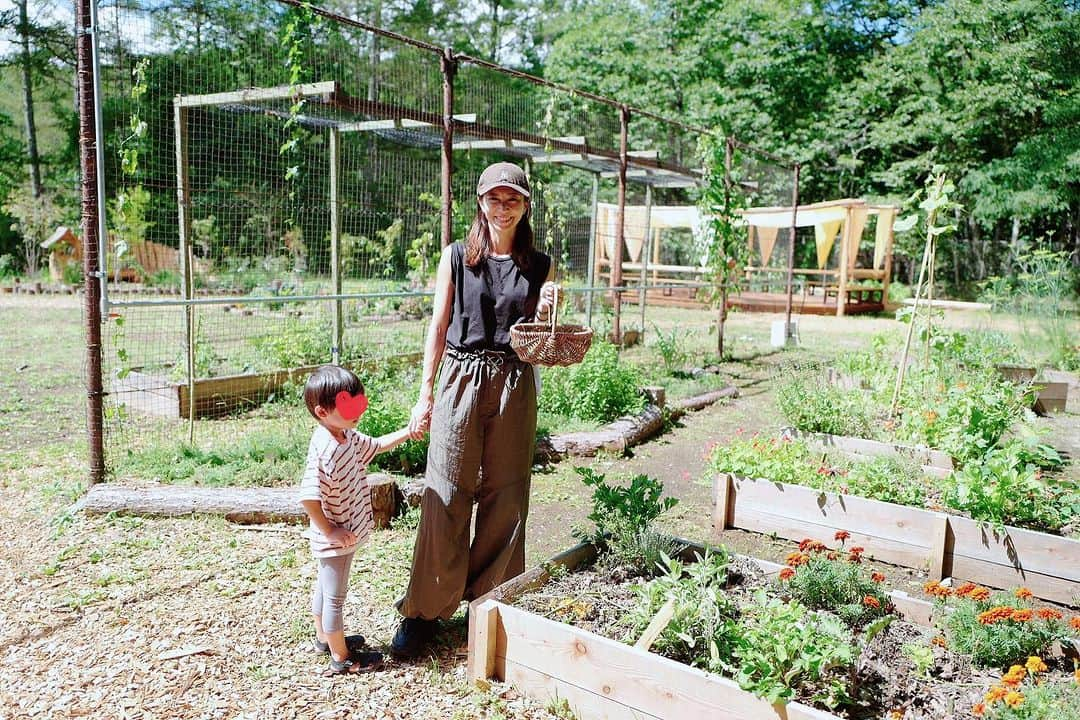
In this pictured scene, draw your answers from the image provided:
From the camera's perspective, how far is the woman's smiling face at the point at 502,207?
2.88m

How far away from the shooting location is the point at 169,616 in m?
3.27

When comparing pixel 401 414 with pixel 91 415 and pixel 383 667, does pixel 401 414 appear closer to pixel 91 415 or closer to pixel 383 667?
pixel 91 415

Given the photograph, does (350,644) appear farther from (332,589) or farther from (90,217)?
(90,217)

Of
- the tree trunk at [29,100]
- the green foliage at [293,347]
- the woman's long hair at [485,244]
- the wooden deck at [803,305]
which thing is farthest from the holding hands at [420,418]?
the tree trunk at [29,100]

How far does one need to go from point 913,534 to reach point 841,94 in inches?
879

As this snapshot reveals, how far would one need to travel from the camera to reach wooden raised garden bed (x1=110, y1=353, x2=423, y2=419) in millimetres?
6595

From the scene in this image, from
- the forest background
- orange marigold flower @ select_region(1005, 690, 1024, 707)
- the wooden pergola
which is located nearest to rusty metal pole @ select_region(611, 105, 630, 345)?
orange marigold flower @ select_region(1005, 690, 1024, 707)

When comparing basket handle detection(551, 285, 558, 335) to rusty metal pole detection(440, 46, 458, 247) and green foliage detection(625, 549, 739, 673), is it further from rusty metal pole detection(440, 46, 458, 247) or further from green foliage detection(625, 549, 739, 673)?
rusty metal pole detection(440, 46, 458, 247)

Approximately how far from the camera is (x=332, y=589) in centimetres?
279

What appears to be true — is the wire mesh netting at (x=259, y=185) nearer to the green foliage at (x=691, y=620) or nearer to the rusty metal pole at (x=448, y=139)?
the rusty metal pole at (x=448, y=139)

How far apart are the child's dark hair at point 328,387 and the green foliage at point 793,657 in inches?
59.7

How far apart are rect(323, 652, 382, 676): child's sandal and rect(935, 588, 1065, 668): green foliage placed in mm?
2034

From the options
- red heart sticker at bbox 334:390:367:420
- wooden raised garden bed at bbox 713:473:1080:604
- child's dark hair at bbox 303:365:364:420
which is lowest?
wooden raised garden bed at bbox 713:473:1080:604

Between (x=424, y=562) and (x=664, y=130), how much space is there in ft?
67.9
